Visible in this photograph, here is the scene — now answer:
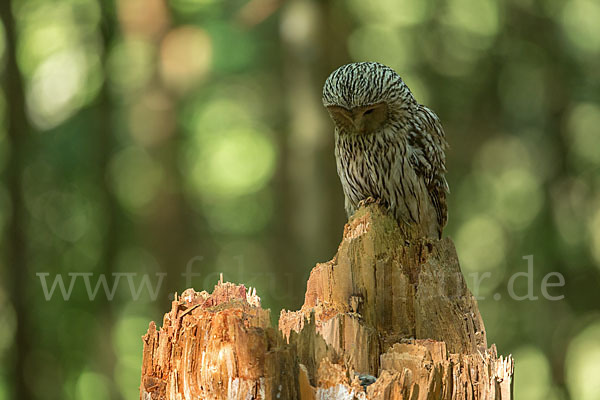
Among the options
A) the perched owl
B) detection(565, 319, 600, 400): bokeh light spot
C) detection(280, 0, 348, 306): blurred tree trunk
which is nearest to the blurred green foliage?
detection(565, 319, 600, 400): bokeh light spot

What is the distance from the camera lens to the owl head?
4.09m

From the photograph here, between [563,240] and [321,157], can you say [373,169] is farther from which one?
[563,240]

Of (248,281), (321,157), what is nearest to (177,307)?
(321,157)

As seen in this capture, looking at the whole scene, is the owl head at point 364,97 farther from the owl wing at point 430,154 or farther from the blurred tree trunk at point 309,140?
the blurred tree trunk at point 309,140

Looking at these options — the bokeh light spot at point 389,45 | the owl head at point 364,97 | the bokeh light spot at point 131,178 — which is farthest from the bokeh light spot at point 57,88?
the owl head at point 364,97

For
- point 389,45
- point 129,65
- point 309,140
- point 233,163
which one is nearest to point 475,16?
point 389,45

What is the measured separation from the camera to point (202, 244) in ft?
39.2

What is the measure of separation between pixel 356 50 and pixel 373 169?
5.85 m

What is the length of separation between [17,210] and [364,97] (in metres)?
7.13

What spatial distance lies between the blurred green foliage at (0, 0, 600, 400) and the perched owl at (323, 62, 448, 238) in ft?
13.0

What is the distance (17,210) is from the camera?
30.5 feet

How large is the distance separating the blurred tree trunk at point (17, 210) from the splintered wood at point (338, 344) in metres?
7.13

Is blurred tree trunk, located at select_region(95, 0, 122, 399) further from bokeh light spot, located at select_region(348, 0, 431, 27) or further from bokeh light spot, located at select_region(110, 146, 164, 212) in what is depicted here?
bokeh light spot, located at select_region(348, 0, 431, 27)

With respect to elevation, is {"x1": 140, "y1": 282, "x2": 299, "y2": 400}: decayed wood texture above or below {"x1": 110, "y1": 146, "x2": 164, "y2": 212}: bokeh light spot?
below
